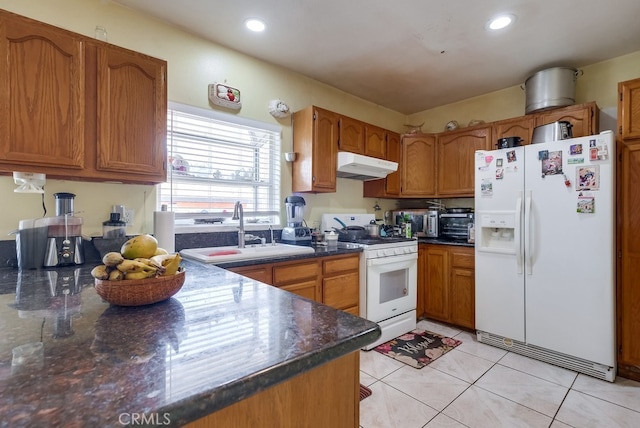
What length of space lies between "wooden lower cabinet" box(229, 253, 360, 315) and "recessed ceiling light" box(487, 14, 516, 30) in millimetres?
2022

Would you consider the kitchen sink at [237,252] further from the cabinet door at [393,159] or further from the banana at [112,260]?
the cabinet door at [393,159]

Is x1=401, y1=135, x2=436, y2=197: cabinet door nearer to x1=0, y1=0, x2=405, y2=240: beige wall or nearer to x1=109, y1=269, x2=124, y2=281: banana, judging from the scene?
x1=0, y1=0, x2=405, y2=240: beige wall

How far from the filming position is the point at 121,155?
1.75m

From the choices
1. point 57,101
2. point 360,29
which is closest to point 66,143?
point 57,101

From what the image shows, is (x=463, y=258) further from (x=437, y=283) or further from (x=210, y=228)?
(x=210, y=228)

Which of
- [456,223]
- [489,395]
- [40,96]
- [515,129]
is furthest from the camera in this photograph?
[456,223]

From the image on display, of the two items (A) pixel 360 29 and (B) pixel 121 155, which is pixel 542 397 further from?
(B) pixel 121 155

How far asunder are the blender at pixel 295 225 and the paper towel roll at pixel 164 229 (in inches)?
40.1

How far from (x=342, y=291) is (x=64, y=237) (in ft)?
6.21

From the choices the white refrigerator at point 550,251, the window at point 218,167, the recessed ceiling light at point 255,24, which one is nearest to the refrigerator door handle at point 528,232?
the white refrigerator at point 550,251

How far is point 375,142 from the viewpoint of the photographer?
11.1 ft

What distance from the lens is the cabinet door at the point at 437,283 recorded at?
318 centimetres

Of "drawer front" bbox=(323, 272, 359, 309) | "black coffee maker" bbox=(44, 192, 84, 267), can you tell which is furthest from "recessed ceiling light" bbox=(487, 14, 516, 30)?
"black coffee maker" bbox=(44, 192, 84, 267)

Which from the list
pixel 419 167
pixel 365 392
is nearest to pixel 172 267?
pixel 365 392
